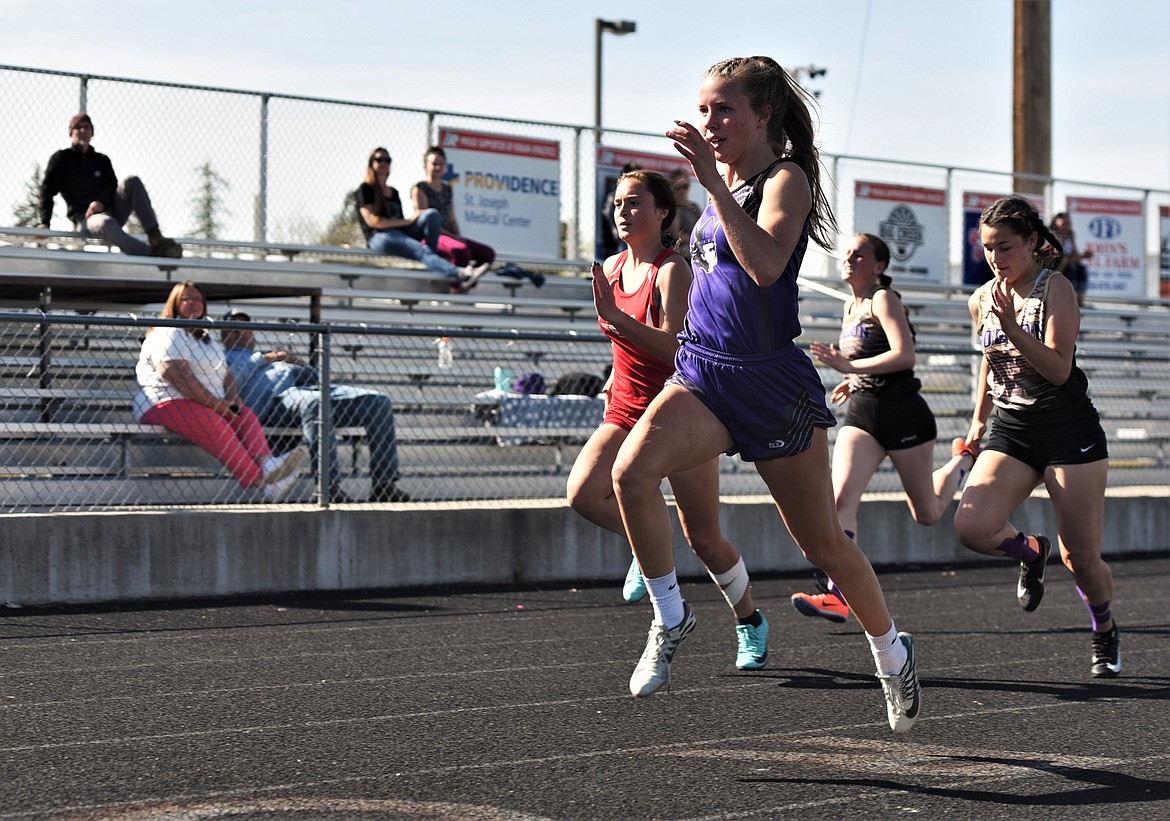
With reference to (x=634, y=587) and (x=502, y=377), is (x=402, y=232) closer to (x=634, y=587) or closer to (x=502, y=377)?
(x=502, y=377)

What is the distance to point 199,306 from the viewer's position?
9.77 m

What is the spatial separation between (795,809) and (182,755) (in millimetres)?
1865

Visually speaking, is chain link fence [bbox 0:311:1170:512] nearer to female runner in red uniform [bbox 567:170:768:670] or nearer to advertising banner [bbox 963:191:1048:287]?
female runner in red uniform [bbox 567:170:768:670]

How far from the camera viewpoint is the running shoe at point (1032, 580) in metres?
7.20

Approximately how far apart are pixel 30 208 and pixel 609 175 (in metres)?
5.93

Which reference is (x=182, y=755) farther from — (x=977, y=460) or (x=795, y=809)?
(x=977, y=460)

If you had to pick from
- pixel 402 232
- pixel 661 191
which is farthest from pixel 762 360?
pixel 402 232

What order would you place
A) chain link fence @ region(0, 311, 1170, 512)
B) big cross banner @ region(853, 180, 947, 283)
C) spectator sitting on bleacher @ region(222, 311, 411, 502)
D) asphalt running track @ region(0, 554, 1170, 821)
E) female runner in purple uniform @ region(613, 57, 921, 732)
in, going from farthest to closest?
big cross banner @ region(853, 180, 947, 283)
spectator sitting on bleacher @ region(222, 311, 411, 502)
chain link fence @ region(0, 311, 1170, 512)
female runner in purple uniform @ region(613, 57, 921, 732)
asphalt running track @ region(0, 554, 1170, 821)

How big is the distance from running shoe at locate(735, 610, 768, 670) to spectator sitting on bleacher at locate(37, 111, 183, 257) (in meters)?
8.63

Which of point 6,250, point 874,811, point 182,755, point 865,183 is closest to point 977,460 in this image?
point 874,811

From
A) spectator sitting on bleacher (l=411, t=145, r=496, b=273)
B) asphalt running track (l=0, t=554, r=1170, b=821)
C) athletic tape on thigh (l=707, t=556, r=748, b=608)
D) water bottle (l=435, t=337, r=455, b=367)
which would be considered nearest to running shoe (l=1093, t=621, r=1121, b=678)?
asphalt running track (l=0, t=554, r=1170, b=821)

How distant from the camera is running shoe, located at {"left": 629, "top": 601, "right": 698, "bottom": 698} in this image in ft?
15.9

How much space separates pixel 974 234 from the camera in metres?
18.4

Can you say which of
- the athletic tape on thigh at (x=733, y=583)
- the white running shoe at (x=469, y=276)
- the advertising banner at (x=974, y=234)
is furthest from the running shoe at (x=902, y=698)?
the advertising banner at (x=974, y=234)
